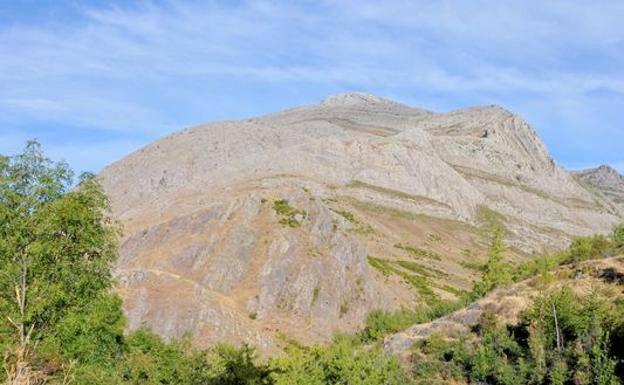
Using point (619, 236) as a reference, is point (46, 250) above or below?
below

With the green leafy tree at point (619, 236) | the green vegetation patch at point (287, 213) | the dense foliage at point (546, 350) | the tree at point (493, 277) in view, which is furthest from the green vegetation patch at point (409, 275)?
the dense foliage at point (546, 350)

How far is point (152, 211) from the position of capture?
136500 mm

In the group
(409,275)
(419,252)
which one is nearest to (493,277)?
(409,275)

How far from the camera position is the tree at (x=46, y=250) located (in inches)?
1276

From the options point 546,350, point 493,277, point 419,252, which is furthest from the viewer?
point 419,252

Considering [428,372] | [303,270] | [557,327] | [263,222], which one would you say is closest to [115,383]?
[428,372]

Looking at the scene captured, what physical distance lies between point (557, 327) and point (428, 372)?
11936 mm

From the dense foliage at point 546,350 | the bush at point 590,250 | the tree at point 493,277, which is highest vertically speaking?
the bush at point 590,250

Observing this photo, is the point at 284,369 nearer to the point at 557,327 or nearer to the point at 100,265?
the point at 100,265

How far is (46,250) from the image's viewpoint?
33.1 meters

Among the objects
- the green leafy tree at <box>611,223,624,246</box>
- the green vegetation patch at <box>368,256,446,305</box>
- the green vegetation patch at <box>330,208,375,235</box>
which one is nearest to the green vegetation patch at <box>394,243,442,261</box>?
the green vegetation patch at <box>330,208,375,235</box>

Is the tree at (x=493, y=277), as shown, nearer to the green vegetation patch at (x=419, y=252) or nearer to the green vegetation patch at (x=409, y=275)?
the green vegetation patch at (x=409, y=275)

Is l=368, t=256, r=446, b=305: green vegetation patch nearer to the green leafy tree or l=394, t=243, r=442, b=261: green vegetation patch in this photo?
l=394, t=243, r=442, b=261: green vegetation patch

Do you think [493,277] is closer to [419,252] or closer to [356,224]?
[356,224]
